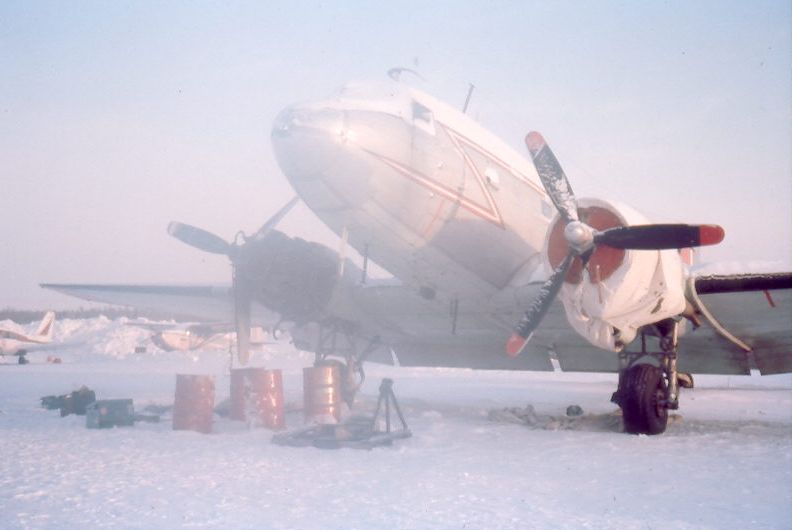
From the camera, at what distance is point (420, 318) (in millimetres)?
12977

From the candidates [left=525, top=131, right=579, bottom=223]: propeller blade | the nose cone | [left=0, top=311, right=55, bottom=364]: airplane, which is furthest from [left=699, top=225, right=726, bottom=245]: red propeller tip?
[left=0, top=311, right=55, bottom=364]: airplane

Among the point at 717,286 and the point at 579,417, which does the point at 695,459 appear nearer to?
the point at 717,286

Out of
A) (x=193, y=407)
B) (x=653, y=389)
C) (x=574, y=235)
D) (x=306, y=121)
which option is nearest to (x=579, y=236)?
(x=574, y=235)

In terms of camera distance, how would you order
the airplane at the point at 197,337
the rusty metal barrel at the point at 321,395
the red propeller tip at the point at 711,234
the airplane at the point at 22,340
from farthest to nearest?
the airplane at the point at 197,337, the airplane at the point at 22,340, the rusty metal barrel at the point at 321,395, the red propeller tip at the point at 711,234

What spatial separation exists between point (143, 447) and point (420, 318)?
582 cm

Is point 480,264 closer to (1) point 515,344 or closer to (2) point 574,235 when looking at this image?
(1) point 515,344

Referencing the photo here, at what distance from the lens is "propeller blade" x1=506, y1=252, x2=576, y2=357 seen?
9055 mm

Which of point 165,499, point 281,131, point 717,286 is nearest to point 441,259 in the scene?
point 281,131

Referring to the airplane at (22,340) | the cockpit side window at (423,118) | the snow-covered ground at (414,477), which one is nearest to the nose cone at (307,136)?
the cockpit side window at (423,118)

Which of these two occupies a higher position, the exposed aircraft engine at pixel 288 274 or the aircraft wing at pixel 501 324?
the exposed aircraft engine at pixel 288 274

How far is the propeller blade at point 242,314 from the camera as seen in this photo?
12297 mm

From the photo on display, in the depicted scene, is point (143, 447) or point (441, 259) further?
point (441, 259)

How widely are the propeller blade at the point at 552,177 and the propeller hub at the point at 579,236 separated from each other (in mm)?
271

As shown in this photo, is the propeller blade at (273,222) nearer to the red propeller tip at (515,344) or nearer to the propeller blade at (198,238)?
the propeller blade at (198,238)
